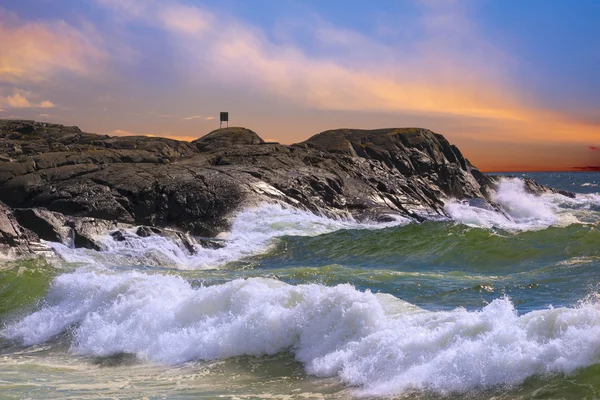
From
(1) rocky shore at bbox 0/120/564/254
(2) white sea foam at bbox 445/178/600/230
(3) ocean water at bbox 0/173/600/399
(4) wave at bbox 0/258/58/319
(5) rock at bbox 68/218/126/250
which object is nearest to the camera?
(3) ocean water at bbox 0/173/600/399

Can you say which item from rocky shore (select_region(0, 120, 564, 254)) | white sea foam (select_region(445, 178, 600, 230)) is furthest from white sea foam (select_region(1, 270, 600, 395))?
white sea foam (select_region(445, 178, 600, 230))

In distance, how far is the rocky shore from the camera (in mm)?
21220

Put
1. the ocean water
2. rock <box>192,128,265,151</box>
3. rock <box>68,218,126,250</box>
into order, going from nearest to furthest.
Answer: the ocean water
rock <box>68,218,126,250</box>
rock <box>192,128,265,151</box>

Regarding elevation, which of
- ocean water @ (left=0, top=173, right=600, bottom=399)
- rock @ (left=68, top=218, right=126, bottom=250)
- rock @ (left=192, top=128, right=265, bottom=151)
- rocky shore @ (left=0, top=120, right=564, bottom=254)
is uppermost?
rock @ (left=192, top=128, right=265, bottom=151)

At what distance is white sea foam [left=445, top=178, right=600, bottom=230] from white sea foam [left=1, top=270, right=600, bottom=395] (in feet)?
68.9

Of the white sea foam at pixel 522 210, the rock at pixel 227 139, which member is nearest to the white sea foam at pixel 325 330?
the white sea foam at pixel 522 210

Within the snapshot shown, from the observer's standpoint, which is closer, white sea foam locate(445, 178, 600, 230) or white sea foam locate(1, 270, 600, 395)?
white sea foam locate(1, 270, 600, 395)

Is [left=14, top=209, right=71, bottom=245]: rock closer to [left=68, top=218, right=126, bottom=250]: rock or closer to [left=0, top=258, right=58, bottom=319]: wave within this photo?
[left=68, top=218, right=126, bottom=250]: rock

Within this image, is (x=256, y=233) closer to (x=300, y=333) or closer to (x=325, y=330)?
(x=300, y=333)

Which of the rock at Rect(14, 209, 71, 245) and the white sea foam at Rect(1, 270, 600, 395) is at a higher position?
the rock at Rect(14, 209, 71, 245)

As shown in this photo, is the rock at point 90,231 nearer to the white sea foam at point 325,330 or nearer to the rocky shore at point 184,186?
the rocky shore at point 184,186

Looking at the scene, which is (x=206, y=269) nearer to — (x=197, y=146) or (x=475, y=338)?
(x=475, y=338)

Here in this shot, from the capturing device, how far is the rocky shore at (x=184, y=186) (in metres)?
21.2

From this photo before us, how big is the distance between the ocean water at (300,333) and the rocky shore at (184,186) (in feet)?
7.10
